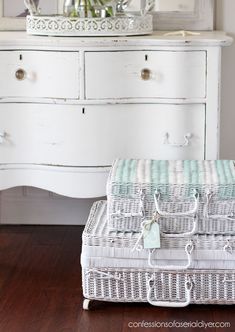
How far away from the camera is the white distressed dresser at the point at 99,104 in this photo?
288 centimetres

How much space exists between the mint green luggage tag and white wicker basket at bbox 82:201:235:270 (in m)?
0.03

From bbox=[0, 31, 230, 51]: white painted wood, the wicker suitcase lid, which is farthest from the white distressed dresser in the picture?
the wicker suitcase lid

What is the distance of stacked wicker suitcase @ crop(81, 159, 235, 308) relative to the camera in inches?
104

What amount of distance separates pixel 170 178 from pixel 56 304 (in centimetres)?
57

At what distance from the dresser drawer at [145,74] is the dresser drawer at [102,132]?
5cm

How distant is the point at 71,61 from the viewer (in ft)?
9.45

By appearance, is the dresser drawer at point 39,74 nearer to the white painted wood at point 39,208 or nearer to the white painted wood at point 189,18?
the white painted wood at point 189,18

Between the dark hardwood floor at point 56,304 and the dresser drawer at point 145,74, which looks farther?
the dresser drawer at point 145,74

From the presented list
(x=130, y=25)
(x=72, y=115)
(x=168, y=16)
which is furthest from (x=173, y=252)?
(x=168, y=16)

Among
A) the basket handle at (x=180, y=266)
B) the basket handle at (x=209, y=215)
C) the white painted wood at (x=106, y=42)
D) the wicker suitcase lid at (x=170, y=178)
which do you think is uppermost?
the white painted wood at (x=106, y=42)

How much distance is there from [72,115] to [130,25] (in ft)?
1.31

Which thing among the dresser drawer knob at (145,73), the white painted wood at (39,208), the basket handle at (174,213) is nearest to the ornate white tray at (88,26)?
the dresser drawer knob at (145,73)

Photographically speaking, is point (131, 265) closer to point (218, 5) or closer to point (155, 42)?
point (155, 42)

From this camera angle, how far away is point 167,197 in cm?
264
